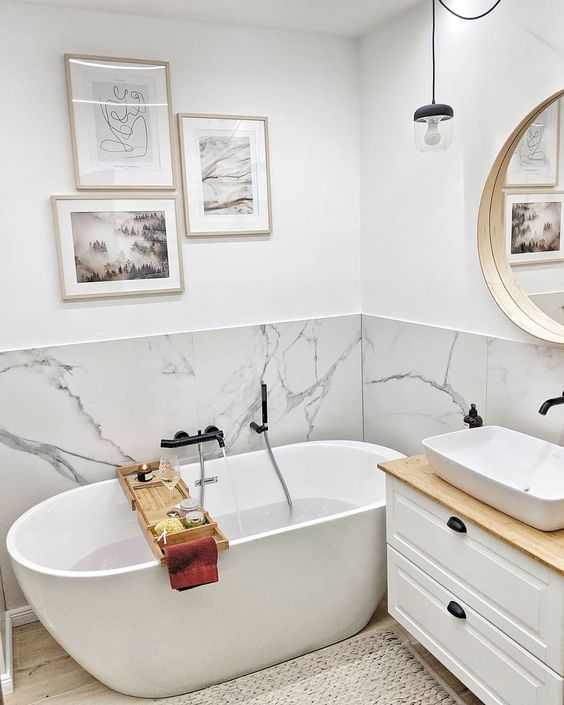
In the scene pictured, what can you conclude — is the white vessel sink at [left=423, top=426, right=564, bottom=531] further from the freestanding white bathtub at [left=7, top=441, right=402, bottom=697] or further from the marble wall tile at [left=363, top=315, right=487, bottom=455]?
the freestanding white bathtub at [left=7, top=441, right=402, bottom=697]

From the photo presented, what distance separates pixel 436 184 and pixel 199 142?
3.78 feet

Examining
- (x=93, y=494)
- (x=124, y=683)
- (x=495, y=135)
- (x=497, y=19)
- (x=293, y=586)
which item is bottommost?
(x=124, y=683)

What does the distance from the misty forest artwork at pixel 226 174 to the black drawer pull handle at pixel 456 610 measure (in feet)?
6.68

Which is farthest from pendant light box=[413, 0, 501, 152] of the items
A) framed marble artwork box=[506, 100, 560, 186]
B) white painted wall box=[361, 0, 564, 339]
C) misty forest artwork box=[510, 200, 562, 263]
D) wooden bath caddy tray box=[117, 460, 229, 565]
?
wooden bath caddy tray box=[117, 460, 229, 565]

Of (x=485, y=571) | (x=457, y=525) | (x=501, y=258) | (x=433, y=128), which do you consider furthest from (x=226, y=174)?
(x=485, y=571)

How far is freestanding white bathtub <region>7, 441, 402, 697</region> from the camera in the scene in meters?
2.17

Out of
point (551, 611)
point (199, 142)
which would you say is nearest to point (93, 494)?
point (199, 142)

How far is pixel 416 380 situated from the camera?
3.06 meters

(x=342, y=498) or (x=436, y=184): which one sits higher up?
(x=436, y=184)

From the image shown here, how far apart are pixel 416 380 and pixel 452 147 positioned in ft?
3.67

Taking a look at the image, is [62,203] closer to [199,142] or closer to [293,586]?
[199,142]

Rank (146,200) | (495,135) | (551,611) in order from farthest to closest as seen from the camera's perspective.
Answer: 1. (146,200)
2. (495,135)
3. (551,611)

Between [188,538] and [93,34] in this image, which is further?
[93,34]

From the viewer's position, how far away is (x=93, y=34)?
269 cm
